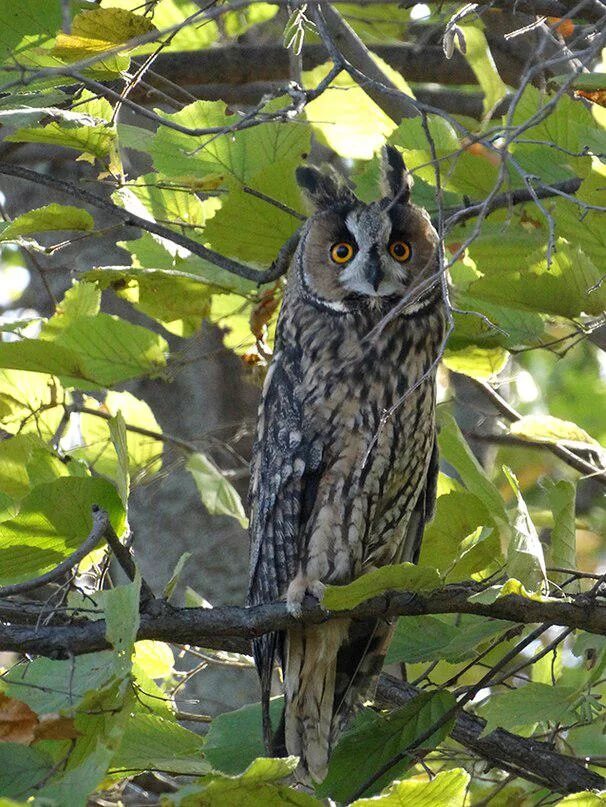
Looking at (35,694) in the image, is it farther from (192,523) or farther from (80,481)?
(192,523)

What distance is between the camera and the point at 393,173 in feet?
8.20

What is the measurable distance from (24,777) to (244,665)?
3.79 feet

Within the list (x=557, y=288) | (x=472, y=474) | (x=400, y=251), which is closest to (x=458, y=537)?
(x=472, y=474)

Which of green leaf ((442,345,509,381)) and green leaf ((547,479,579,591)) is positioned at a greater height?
green leaf ((442,345,509,381))

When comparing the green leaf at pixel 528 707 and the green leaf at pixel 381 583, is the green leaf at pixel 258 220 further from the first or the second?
the green leaf at pixel 528 707

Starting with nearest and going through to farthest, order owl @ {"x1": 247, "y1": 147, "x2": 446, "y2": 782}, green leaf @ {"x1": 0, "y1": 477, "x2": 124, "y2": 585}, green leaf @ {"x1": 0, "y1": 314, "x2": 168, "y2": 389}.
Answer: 1. green leaf @ {"x1": 0, "y1": 477, "x2": 124, "y2": 585}
2. green leaf @ {"x1": 0, "y1": 314, "x2": 168, "y2": 389}
3. owl @ {"x1": 247, "y1": 147, "x2": 446, "y2": 782}

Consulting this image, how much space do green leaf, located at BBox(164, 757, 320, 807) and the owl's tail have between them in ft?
3.03

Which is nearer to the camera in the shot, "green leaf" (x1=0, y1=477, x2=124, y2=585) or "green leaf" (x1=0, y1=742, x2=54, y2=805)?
"green leaf" (x1=0, y1=742, x2=54, y2=805)

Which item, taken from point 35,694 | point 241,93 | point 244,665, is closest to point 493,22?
point 241,93

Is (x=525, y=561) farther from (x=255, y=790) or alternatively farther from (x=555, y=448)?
(x=555, y=448)

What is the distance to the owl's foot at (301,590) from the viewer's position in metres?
2.16

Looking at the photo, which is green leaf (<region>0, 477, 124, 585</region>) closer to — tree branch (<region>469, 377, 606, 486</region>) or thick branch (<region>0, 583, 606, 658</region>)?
thick branch (<region>0, 583, 606, 658</region>)

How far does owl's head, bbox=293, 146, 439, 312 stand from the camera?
243 cm

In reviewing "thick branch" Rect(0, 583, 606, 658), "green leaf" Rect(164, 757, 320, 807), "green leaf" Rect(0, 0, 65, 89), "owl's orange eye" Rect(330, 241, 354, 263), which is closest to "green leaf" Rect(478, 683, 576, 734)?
"thick branch" Rect(0, 583, 606, 658)
